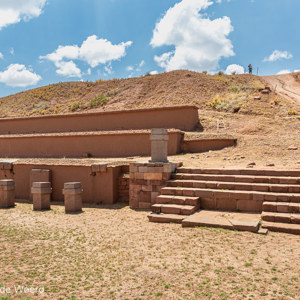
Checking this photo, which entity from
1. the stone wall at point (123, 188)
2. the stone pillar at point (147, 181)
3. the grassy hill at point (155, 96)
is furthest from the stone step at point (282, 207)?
the grassy hill at point (155, 96)

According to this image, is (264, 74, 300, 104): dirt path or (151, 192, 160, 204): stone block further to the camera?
(264, 74, 300, 104): dirt path

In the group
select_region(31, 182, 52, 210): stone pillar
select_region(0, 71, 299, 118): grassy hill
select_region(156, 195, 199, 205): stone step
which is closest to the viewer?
select_region(156, 195, 199, 205): stone step

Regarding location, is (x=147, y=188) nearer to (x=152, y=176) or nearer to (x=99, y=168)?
(x=152, y=176)

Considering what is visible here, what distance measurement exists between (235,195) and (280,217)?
152 cm

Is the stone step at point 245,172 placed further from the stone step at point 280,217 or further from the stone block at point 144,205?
the stone step at point 280,217

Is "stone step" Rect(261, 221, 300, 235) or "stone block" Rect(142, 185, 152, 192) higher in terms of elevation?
"stone block" Rect(142, 185, 152, 192)

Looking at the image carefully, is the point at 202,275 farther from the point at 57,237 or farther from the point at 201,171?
the point at 201,171

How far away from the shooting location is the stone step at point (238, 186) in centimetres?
856

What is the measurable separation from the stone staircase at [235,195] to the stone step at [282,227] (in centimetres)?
8

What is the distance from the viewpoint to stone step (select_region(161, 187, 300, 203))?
323 inches

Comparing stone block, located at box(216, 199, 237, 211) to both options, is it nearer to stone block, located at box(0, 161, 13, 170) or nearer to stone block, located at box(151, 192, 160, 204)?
stone block, located at box(151, 192, 160, 204)

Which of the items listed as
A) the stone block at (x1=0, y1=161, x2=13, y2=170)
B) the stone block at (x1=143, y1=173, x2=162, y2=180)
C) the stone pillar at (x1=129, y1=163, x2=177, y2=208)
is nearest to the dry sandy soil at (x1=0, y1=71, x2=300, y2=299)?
the stone pillar at (x1=129, y1=163, x2=177, y2=208)

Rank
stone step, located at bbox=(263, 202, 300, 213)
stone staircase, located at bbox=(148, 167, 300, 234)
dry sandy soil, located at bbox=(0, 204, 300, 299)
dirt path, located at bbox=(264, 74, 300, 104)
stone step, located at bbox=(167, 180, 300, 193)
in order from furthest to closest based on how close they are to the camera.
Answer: dirt path, located at bbox=(264, 74, 300, 104), stone step, located at bbox=(167, 180, 300, 193), stone staircase, located at bbox=(148, 167, 300, 234), stone step, located at bbox=(263, 202, 300, 213), dry sandy soil, located at bbox=(0, 204, 300, 299)

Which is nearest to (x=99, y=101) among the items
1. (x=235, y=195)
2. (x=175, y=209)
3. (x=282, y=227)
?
(x=175, y=209)
